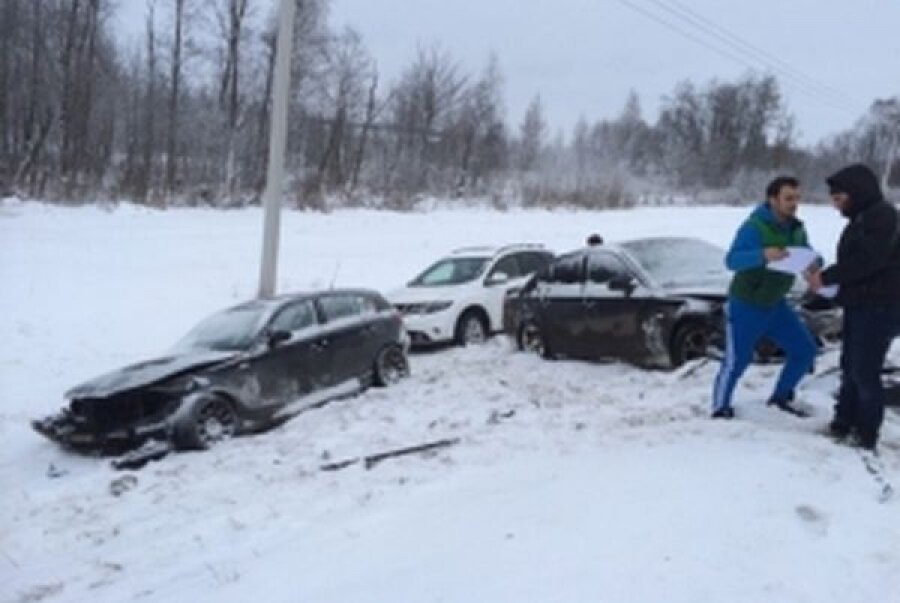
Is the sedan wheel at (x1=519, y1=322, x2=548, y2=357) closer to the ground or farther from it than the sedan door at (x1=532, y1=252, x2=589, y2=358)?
closer to the ground

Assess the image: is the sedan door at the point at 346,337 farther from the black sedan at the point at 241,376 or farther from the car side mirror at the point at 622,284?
the car side mirror at the point at 622,284

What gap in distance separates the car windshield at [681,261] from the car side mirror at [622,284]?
246 mm

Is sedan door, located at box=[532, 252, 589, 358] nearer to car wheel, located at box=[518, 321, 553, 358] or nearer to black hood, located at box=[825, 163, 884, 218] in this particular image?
car wheel, located at box=[518, 321, 553, 358]

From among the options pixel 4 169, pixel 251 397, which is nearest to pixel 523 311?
pixel 251 397

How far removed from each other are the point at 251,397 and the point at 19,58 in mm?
32830

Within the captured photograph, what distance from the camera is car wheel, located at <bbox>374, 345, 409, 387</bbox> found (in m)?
10.3

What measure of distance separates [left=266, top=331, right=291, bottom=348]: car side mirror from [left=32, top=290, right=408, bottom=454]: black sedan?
1cm

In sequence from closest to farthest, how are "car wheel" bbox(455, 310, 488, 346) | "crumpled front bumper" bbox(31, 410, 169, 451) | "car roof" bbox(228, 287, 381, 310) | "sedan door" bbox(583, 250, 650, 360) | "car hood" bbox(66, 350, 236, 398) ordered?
"crumpled front bumper" bbox(31, 410, 169, 451)
"car hood" bbox(66, 350, 236, 398)
"sedan door" bbox(583, 250, 650, 360)
"car roof" bbox(228, 287, 381, 310)
"car wheel" bbox(455, 310, 488, 346)

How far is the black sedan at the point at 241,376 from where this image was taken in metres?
7.97

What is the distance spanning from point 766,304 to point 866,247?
98 cm

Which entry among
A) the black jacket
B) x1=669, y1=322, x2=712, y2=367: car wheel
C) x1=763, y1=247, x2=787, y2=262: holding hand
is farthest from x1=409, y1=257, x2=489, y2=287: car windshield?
the black jacket

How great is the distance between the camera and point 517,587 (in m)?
3.64

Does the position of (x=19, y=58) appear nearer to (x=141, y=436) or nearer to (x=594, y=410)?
Result: (x=141, y=436)

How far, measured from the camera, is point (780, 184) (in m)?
6.04
